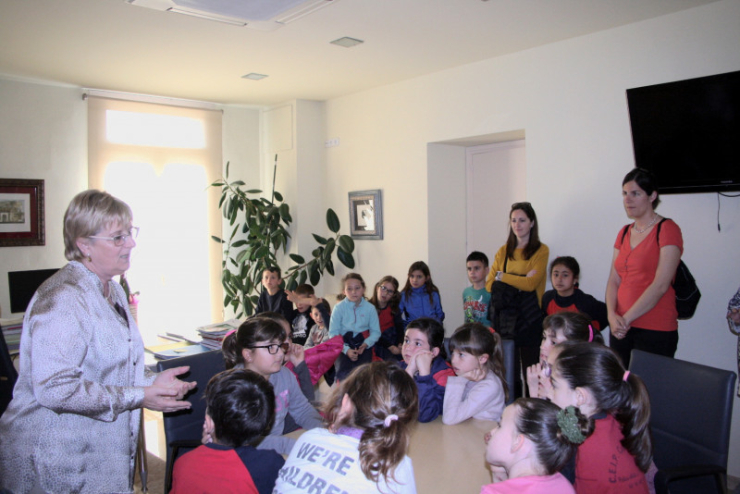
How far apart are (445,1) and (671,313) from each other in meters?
2.30

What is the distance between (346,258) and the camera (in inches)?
236

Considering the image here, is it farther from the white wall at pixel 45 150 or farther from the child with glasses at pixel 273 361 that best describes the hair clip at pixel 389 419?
the white wall at pixel 45 150

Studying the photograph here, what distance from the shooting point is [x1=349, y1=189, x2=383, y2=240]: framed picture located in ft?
19.2

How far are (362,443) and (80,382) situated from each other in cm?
79

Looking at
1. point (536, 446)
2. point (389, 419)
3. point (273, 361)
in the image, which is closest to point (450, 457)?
point (536, 446)

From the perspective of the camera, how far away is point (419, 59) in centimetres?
477

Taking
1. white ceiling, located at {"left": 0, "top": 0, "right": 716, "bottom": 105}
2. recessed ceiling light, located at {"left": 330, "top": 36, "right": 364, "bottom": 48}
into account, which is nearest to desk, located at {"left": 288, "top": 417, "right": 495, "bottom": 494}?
white ceiling, located at {"left": 0, "top": 0, "right": 716, "bottom": 105}

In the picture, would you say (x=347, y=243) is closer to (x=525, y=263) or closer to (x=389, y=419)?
(x=525, y=263)

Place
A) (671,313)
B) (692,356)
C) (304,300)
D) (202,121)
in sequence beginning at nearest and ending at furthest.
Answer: (671,313)
(692,356)
(304,300)
(202,121)

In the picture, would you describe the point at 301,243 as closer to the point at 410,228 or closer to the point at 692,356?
the point at 410,228

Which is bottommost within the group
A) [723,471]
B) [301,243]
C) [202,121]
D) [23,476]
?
[723,471]

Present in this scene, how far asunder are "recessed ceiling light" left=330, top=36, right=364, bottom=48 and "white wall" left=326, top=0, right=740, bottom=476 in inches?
45.3

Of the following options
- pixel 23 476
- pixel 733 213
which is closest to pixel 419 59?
pixel 733 213

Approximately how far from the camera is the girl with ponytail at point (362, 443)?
1.40 metres
